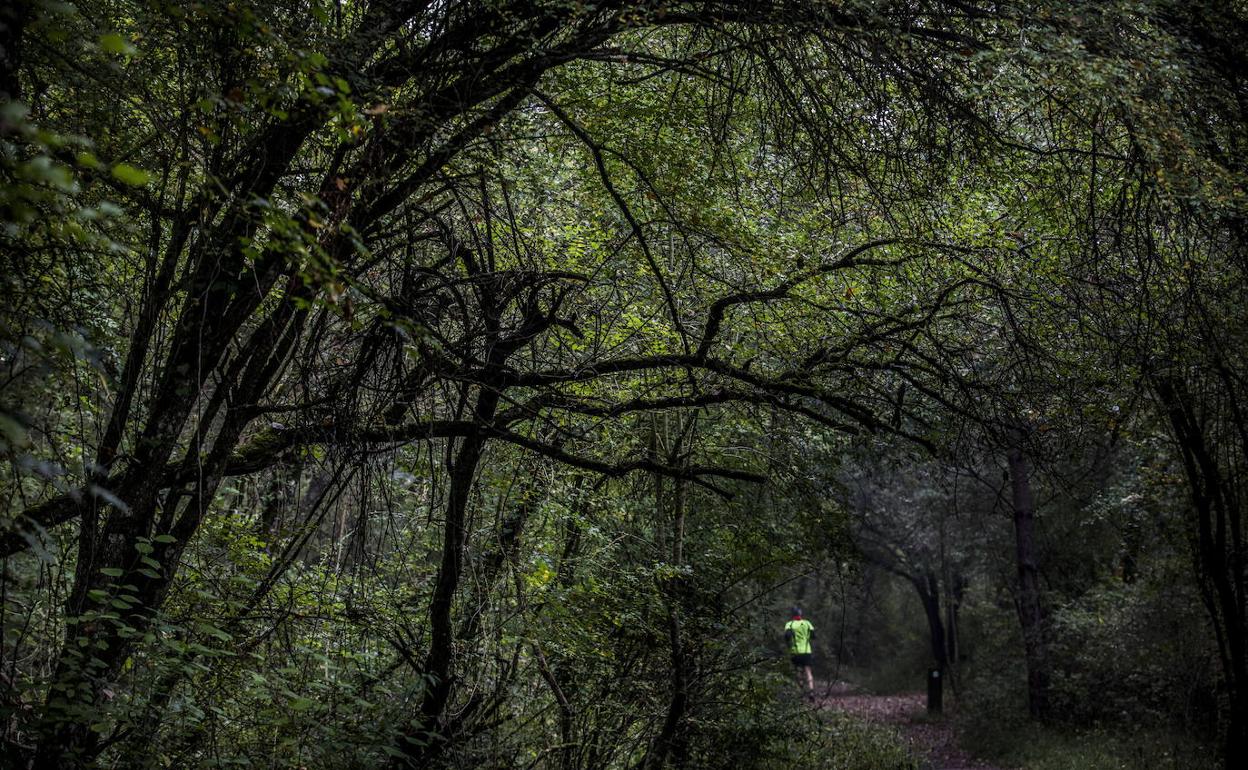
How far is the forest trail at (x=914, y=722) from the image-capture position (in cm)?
→ 1345

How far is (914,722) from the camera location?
18219 mm

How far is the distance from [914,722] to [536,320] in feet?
54.6

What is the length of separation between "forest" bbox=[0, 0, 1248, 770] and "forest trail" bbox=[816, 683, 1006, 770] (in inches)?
→ 152

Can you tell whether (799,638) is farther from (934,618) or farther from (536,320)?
(536,320)

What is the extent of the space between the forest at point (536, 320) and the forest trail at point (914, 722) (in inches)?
152

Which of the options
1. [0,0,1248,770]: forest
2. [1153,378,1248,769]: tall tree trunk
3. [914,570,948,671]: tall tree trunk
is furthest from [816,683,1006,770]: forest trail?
[0,0,1248,770]: forest

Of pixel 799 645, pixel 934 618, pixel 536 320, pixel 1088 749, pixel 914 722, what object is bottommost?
pixel 1088 749

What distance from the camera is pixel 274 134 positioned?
3.85 meters

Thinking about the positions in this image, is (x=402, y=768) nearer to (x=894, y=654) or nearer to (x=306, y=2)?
(x=306, y=2)

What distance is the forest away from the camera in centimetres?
344

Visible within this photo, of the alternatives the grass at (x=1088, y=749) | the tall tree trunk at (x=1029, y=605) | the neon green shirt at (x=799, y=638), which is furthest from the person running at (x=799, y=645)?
the tall tree trunk at (x=1029, y=605)

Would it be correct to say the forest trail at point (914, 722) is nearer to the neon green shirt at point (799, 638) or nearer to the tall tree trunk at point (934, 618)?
the neon green shirt at point (799, 638)

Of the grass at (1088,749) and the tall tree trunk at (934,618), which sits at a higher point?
the tall tree trunk at (934,618)

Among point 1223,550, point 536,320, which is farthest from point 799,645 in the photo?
point 536,320
